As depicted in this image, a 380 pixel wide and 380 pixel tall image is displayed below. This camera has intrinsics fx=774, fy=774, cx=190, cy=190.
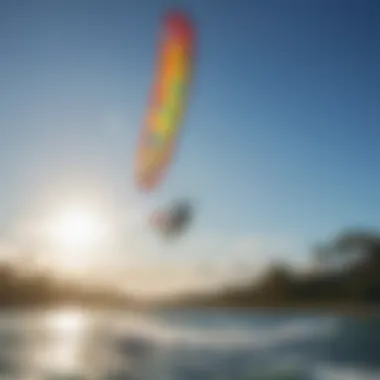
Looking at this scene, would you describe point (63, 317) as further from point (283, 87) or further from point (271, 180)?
point (283, 87)

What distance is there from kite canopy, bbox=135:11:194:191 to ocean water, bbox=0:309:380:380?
0.35m

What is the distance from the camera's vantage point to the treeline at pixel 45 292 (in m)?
1.85

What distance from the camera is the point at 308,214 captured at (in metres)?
1.90

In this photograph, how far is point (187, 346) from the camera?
Answer: 6.07ft

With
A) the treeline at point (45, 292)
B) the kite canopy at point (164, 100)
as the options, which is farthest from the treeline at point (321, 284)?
the kite canopy at point (164, 100)

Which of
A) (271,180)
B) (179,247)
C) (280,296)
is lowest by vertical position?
(280,296)

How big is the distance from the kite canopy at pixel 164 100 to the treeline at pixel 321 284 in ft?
1.09

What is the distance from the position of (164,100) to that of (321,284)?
23.2 inches

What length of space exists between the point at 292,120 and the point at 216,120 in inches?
7.5

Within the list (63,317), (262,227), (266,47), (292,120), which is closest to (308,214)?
(262,227)

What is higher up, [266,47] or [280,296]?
[266,47]

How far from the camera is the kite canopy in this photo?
188 cm

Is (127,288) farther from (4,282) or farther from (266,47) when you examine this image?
(266,47)

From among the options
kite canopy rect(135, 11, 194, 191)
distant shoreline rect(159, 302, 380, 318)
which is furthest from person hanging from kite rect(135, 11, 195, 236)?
distant shoreline rect(159, 302, 380, 318)
